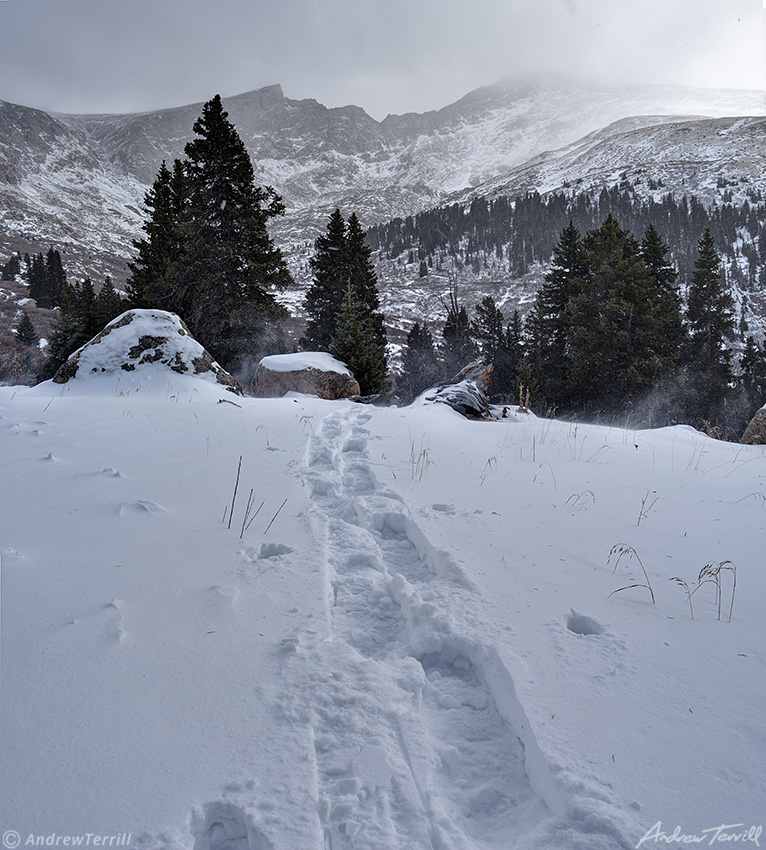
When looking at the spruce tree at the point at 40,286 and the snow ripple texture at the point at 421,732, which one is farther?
the spruce tree at the point at 40,286

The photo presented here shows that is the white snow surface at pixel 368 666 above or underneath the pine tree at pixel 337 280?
underneath

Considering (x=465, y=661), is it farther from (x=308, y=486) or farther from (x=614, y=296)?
(x=614, y=296)

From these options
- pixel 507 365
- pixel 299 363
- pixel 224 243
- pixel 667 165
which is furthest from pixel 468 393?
pixel 667 165

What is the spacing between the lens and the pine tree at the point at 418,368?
2258 cm

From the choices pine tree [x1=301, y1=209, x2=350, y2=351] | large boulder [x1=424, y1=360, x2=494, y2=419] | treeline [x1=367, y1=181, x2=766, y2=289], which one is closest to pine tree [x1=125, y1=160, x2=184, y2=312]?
pine tree [x1=301, y1=209, x2=350, y2=351]

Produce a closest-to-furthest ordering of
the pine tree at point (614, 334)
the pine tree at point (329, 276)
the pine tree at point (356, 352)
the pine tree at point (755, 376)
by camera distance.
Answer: the pine tree at point (356, 352)
the pine tree at point (614, 334)
the pine tree at point (329, 276)
the pine tree at point (755, 376)

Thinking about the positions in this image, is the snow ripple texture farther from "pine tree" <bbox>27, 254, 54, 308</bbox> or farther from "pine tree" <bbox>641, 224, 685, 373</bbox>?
"pine tree" <bbox>27, 254, 54, 308</bbox>

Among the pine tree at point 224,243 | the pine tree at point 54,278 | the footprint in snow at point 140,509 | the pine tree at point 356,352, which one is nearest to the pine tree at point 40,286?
the pine tree at point 54,278

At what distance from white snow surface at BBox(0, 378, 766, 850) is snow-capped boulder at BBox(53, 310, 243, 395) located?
20.4 ft

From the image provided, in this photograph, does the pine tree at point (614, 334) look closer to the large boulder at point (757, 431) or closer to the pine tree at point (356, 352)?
the large boulder at point (757, 431)

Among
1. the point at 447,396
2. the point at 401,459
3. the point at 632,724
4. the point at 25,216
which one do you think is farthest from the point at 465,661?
the point at 25,216

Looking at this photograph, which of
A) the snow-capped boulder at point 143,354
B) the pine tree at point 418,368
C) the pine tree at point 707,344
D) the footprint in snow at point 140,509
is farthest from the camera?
the pine tree at point 418,368

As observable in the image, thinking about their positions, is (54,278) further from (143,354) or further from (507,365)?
(143,354)
